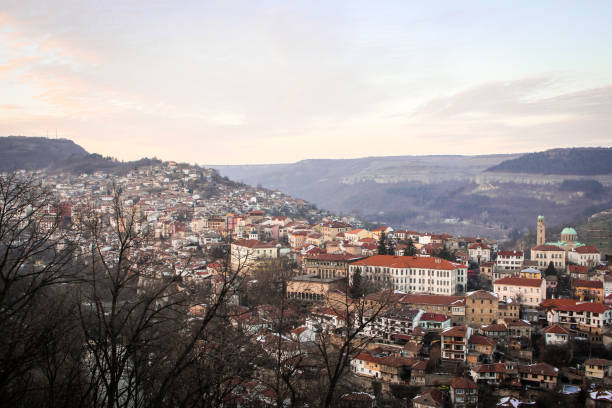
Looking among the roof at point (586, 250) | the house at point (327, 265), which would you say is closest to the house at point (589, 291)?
the roof at point (586, 250)

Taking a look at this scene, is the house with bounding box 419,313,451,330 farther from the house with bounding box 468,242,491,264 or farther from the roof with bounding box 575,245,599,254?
the roof with bounding box 575,245,599,254

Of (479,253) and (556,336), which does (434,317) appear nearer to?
(556,336)

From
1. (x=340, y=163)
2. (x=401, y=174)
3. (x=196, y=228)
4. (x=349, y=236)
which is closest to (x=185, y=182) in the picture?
(x=196, y=228)

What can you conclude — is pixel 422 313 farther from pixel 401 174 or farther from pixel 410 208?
pixel 401 174

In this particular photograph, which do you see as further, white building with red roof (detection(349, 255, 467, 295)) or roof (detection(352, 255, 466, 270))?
roof (detection(352, 255, 466, 270))

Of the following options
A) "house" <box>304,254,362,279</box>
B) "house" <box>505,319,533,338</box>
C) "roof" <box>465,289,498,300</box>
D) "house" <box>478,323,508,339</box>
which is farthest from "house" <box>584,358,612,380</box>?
"house" <box>304,254,362,279</box>
